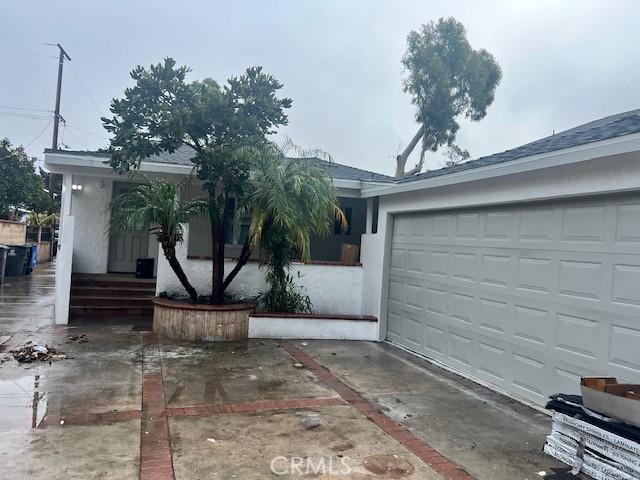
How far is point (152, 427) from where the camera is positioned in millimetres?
4320

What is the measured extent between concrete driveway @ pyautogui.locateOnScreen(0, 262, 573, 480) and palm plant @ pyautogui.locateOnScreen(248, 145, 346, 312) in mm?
1895

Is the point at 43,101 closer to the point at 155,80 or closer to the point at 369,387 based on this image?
the point at 155,80

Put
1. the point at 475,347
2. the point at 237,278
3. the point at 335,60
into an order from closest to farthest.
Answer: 1. the point at 475,347
2. the point at 237,278
3. the point at 335,60

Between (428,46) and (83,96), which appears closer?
(428,46)

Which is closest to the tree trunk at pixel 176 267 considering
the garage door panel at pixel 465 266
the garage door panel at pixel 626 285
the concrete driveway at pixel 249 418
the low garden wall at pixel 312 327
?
the low garden wall at pixel 312 327

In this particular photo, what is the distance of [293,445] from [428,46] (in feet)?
79.2

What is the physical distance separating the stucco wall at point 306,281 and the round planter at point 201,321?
1134 mm

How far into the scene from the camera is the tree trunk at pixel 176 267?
8.03 metres

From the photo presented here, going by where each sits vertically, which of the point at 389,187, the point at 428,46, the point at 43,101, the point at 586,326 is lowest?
the point at 586,326

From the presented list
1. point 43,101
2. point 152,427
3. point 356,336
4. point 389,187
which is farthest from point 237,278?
point 43,101

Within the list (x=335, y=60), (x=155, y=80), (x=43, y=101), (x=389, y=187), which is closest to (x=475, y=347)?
(x=389, y=187)

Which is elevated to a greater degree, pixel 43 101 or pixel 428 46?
pixel 428 46

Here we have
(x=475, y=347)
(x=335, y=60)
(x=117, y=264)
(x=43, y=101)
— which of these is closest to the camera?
(x=475, y=347)

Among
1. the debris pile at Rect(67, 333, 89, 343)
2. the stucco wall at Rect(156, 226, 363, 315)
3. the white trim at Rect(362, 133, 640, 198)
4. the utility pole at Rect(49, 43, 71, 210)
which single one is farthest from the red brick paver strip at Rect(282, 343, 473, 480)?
the utility pole at Rect(49, 43, 71, 210)
